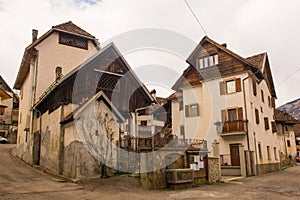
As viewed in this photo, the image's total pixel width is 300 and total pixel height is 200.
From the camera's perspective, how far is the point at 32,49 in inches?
887

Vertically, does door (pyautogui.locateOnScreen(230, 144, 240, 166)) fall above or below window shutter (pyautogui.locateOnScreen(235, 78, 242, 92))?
below

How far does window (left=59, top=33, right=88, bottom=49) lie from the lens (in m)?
23.8

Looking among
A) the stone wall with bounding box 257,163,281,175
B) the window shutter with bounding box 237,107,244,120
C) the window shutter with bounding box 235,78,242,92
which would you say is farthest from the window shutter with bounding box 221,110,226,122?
the stone wall with bounding box 257,163,281,175

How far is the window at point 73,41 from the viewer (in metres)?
23.8

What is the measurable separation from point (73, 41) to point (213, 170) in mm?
15983

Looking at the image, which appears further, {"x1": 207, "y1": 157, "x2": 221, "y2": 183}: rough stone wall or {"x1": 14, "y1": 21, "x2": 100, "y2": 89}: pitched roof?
{"x1": 14, "y1": 21, "x2": 100, "y2": 89}: pitched roof

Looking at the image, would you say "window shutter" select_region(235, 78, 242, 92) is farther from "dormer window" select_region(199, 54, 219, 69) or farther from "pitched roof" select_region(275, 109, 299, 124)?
"pitched roof" select_region(275, 109, 299, 124)

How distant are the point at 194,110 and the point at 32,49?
1518cm

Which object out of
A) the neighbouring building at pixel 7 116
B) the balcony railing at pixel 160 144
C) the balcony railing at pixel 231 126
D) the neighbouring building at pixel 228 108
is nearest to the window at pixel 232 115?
the neighbouring building at pixel 228 108

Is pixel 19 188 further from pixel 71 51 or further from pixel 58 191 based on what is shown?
pixel 71 51

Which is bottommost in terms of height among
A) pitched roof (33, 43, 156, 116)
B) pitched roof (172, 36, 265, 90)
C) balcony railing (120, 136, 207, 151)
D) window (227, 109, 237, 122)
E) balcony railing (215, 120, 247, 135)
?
balcony railing (120, 136, 207, 151)

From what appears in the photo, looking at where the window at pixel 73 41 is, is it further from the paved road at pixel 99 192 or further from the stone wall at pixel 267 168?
the stone wall at pixel 267 168

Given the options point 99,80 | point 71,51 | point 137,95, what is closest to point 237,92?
point 137,95

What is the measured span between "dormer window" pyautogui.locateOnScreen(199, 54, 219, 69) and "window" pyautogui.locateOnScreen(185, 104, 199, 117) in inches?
152
